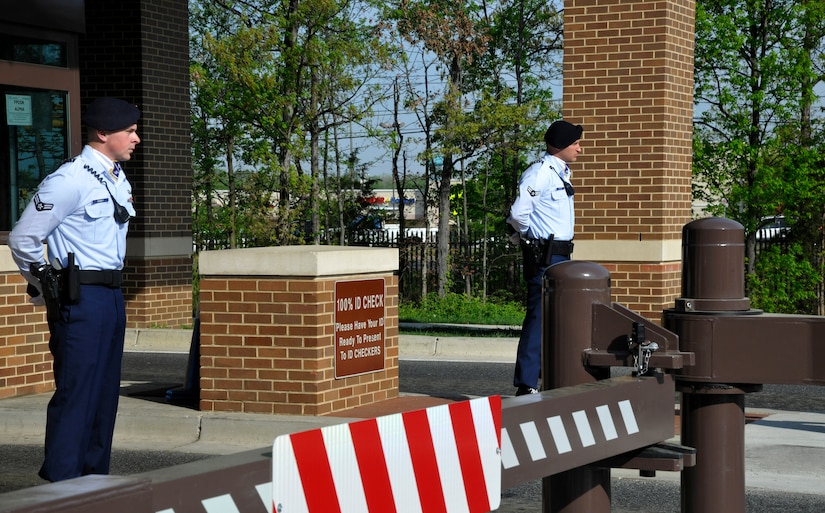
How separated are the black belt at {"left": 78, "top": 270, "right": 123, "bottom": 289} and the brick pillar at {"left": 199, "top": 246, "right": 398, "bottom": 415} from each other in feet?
7.29

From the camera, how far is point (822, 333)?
3127 millimetres

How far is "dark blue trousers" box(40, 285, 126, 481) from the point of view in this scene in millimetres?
5488

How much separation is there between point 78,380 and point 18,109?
4.94m

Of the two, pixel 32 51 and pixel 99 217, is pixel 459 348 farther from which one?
pixel 99 217

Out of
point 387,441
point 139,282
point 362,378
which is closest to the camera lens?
point 387,441

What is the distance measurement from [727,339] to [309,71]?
1824 centimetres

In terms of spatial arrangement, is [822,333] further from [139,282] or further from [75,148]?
[139,282]

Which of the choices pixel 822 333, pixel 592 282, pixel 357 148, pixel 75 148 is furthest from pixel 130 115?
pixel 357 148

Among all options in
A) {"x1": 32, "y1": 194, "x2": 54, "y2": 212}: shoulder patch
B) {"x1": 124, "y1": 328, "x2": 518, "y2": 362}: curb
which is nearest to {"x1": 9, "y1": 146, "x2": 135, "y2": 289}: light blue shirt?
{"x1": 32, "y1": 194, "x2": 54, "y2": 212}: shoulder patch

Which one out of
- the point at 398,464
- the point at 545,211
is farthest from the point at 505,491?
the point at 398,464

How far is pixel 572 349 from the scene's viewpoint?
3.14 meters

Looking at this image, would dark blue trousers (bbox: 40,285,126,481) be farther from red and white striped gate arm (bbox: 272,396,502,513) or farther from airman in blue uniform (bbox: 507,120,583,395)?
airman in blue uniform (bbox: 507,120,583,395)

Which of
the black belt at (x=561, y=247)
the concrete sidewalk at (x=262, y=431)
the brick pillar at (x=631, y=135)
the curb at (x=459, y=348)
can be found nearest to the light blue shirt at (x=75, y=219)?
the concrete sidewalk at (x=262, y=431)

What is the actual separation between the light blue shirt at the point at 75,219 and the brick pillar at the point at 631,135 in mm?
7345
